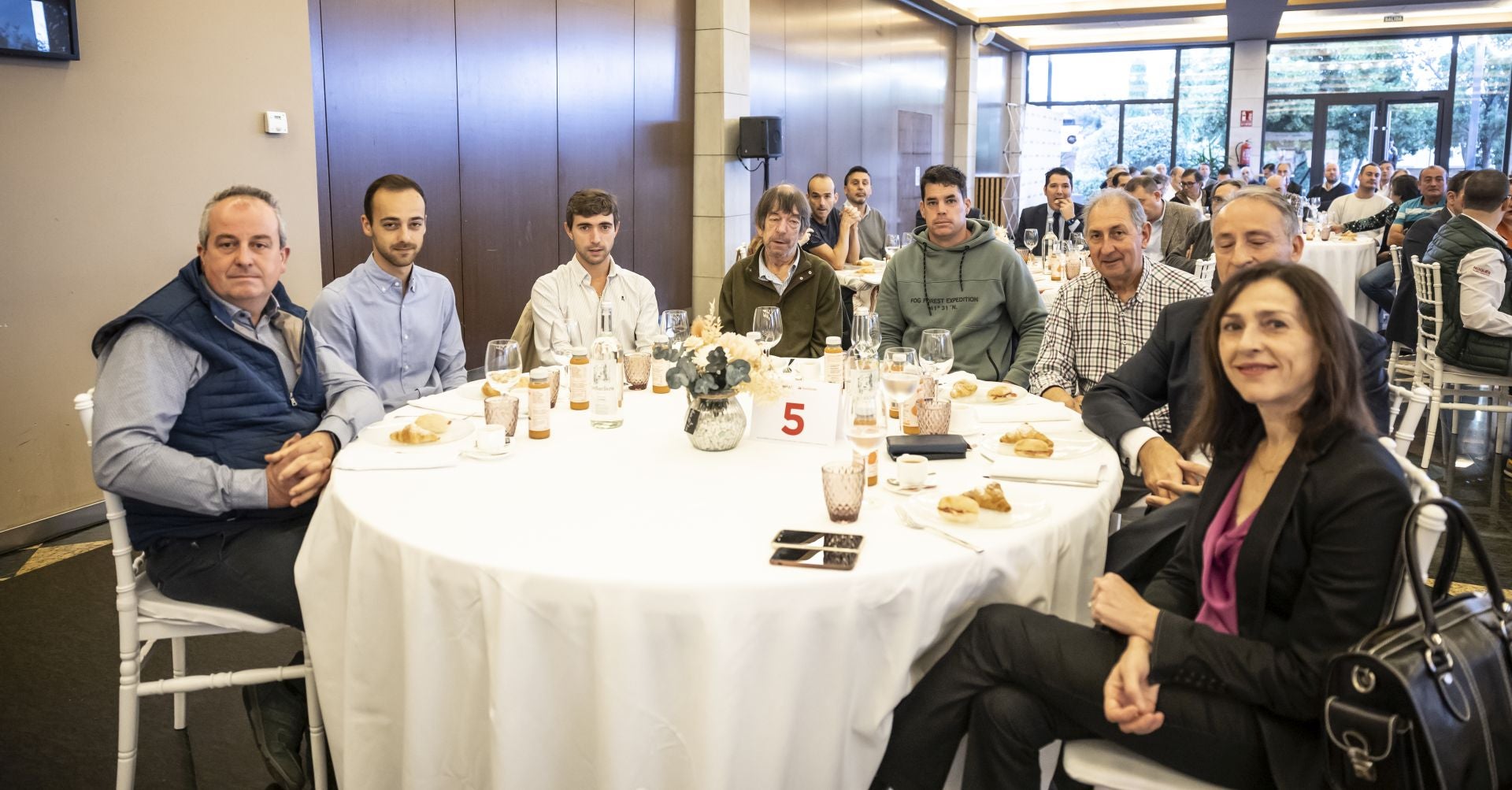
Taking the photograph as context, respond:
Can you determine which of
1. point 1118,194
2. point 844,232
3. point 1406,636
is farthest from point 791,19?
point 1406,636

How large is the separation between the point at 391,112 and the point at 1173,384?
4.71 metres

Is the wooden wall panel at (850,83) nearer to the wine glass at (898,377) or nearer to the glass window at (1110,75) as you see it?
the glass window at (1110,75)

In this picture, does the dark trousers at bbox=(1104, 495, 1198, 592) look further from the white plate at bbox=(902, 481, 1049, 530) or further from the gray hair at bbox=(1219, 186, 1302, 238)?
the gray hair at bbox=(1219, 186, 1302, 238)

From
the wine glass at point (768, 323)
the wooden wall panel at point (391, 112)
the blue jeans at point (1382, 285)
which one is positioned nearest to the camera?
the wine glass at point (768, 323)

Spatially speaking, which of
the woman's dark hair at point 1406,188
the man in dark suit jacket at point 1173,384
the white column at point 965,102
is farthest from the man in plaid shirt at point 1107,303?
the white column at point 965,102

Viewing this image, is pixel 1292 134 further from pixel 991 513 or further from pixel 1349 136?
pixel 991 513

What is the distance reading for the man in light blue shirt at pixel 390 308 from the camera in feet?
12.4

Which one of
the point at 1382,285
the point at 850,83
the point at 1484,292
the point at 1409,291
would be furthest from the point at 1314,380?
the point at 850,83

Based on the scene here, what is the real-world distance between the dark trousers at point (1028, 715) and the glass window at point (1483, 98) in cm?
1896

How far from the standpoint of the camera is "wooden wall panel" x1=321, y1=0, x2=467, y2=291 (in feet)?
19.0

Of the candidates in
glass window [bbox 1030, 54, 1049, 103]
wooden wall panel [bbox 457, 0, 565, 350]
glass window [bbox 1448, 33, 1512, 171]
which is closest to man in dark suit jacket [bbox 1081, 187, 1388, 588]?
wooden wall panel [bbox 457, 0, 565, 350]

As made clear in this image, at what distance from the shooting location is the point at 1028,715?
1940mm

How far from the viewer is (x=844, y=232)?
812cm

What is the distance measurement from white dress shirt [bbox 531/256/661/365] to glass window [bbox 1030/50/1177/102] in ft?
56.1
